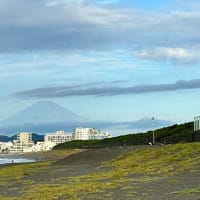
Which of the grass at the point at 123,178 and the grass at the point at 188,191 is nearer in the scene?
the grass at the point at 188,191

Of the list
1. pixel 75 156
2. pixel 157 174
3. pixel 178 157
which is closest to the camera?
pixel 157 174

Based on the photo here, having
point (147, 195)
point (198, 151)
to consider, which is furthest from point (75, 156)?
point (147, 195)

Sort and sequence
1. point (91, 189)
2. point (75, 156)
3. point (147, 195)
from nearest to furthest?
1. point (147, 195)
2. point (91, 189)
3. point (75, 156)

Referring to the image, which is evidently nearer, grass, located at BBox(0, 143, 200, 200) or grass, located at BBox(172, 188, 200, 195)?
grass, located at BBox(172, 188, 200, 195)

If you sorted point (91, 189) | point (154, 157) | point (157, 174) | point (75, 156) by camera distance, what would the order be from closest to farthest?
point (91, 189), point (157, 174), point (154, 157), point (75, 156)

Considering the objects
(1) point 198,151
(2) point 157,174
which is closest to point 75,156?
(1) point 198,151

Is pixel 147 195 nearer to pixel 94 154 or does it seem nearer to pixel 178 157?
pixel 178 157

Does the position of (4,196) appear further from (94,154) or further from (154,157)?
(94,154)

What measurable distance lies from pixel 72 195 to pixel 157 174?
942cm

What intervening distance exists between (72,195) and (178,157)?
60.6ft

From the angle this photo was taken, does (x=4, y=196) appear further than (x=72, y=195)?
Yes

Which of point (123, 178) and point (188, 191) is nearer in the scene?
point (188, 191)

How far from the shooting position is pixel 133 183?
27719 mm

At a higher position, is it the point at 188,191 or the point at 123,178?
the point at 123,178
